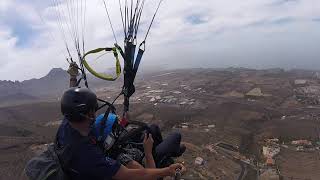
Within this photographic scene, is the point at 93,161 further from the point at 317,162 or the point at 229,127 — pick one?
the point at 229,127

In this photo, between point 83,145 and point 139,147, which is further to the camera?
point 139,147

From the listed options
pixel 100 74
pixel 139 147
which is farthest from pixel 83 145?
pixel 100 74

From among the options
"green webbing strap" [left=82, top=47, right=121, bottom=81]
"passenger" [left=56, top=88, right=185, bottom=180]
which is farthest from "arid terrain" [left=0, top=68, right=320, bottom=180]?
"passenger" [left=56, top=88, right=185, bottom=180]

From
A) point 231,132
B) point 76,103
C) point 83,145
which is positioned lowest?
point 231,132

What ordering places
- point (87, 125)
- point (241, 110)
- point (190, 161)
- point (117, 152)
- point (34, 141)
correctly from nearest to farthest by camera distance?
1. point (87, 125)
2. point (117, 152)
3. point (190, 161)
4. point (34, 141)
5. point (241, 110)

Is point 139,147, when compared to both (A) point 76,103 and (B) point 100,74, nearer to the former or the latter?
(A) point 76,103

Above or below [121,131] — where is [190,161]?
below

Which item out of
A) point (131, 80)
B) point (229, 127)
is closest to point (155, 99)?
point (229, 127)
